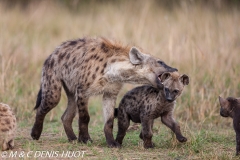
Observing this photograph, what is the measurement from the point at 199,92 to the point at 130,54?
2516 millimetres

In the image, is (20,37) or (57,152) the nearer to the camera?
(57,152)

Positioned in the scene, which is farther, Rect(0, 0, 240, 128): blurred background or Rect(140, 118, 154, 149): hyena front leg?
Rect(0, 0, 240, 128): blurred background

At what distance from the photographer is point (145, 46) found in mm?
11352

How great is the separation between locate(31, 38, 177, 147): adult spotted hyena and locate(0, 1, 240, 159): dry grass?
377 mm

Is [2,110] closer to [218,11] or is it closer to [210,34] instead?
[210,34]

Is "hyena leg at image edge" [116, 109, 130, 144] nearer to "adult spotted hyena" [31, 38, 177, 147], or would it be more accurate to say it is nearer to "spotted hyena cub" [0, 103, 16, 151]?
"adult spotted hyena" [31, 38, 177, 147]

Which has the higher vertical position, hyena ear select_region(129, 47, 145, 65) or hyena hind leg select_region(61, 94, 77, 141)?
hyena ear select_region(129, 47, 145, 65)

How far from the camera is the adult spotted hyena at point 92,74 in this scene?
22.9 feet

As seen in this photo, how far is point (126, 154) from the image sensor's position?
6477 millimetres

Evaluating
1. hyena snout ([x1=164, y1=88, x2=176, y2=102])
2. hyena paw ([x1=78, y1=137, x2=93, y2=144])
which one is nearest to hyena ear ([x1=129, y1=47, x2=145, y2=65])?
hyena snout ([x1=164, y1=88, x2=176, y2=102])

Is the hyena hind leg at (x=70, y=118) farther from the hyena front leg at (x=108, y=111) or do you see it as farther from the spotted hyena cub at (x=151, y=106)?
the spotted hyena cub at (x=151, y=106)

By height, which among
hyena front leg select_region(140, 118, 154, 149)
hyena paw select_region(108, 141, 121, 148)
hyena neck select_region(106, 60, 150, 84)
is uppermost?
hyena neck select_region(106, 60, 150, 84)

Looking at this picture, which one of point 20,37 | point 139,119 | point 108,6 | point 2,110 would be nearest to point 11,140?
point 2,110

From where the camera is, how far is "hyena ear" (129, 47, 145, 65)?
22.9ft
